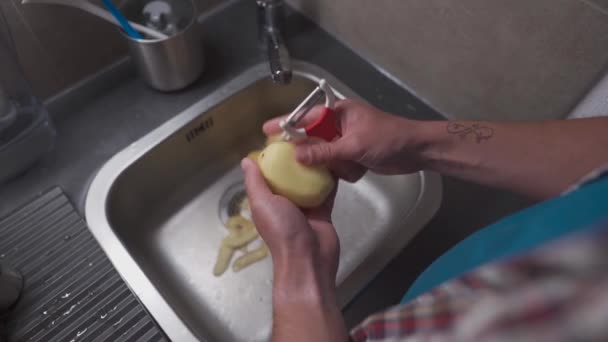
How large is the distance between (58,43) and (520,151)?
0.81m

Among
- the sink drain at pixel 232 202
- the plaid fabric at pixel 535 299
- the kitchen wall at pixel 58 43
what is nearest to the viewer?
the plaid fabric at pixel 535 299

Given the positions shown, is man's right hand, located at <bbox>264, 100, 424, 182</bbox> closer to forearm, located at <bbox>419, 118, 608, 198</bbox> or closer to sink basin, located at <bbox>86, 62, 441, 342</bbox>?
forearm, located at <bbox>419, 118, 608, 198</bbox>

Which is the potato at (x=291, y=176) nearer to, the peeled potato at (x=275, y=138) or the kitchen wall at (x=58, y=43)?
the peeled potato at (x=275, y=138)

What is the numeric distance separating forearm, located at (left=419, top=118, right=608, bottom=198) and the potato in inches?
6.6

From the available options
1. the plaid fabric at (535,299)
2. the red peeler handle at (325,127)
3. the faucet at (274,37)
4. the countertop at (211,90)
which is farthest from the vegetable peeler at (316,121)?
the plaid fabric at (535,299)

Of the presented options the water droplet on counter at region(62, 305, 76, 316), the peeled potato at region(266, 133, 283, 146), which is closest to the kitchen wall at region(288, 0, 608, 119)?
the peeled potato at region(266, 133, 283, 146)

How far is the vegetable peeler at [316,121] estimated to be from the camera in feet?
1.88

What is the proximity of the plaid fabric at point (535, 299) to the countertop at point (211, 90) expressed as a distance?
0.41m

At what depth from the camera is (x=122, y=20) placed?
67 centimetres

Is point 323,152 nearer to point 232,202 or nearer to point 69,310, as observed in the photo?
point 232,202

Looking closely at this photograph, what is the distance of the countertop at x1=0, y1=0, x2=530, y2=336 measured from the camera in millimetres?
679

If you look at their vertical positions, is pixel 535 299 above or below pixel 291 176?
above

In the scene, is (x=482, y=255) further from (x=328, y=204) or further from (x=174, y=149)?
(x=174, y=149)

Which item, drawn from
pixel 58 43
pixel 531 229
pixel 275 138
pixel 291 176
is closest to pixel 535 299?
pixel 531 229
